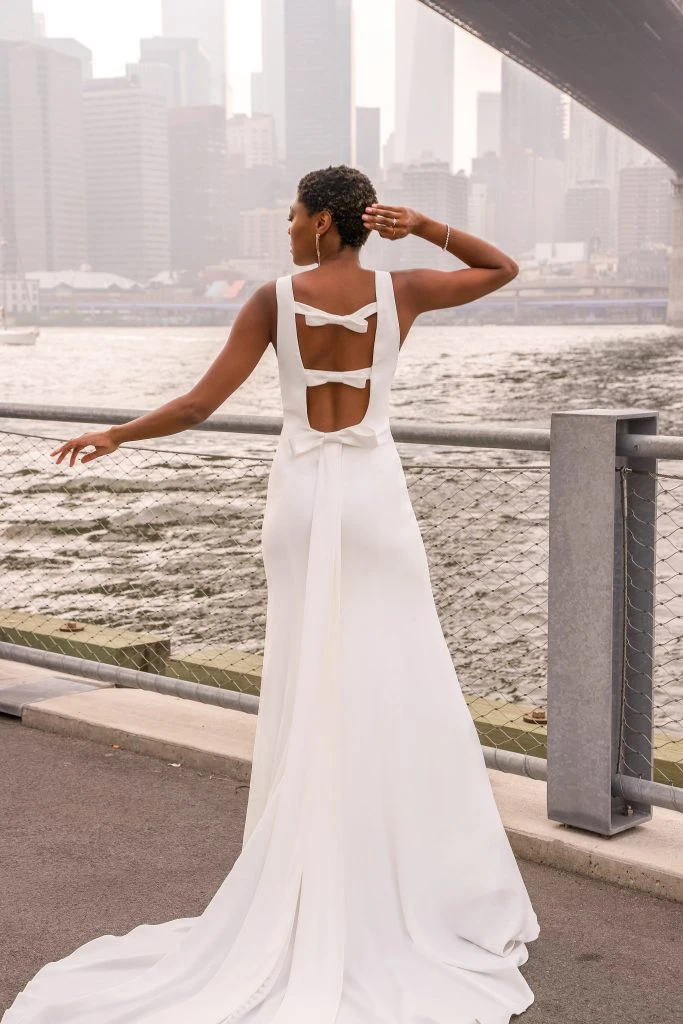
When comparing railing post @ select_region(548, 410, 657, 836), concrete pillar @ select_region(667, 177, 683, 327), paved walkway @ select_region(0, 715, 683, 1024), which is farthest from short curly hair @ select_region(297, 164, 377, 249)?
concrete pillar @ select_region(667, 177, 683, 327)

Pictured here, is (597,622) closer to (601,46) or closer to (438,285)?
(438,285)

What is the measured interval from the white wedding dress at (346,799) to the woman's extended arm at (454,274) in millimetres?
75

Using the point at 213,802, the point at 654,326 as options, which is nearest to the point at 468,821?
the point at 213,802

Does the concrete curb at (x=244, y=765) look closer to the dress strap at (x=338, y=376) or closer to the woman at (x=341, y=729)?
the woman at (x=341, y=729)

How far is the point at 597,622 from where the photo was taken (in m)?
3.47

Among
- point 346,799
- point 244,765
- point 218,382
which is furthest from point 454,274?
point 244,765

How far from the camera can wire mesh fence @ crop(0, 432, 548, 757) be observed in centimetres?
527

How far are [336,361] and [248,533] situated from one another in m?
13.1

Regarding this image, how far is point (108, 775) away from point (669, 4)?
127ft

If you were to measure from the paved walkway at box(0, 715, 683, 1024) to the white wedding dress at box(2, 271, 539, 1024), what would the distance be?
14 centimetres

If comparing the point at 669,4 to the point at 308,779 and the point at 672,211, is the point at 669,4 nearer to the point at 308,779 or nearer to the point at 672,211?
the point at 672,211

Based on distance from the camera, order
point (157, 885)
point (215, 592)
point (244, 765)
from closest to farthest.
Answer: point (157, 885), point (244, 765), point (215, 592)

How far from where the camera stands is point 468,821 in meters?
2.88

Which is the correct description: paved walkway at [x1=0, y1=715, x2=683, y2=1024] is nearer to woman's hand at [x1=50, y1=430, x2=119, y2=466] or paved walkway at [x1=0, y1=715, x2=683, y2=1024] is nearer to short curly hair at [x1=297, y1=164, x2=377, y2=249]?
woman's hand at [x1=50, y1=430, x2=119, y2=466]
